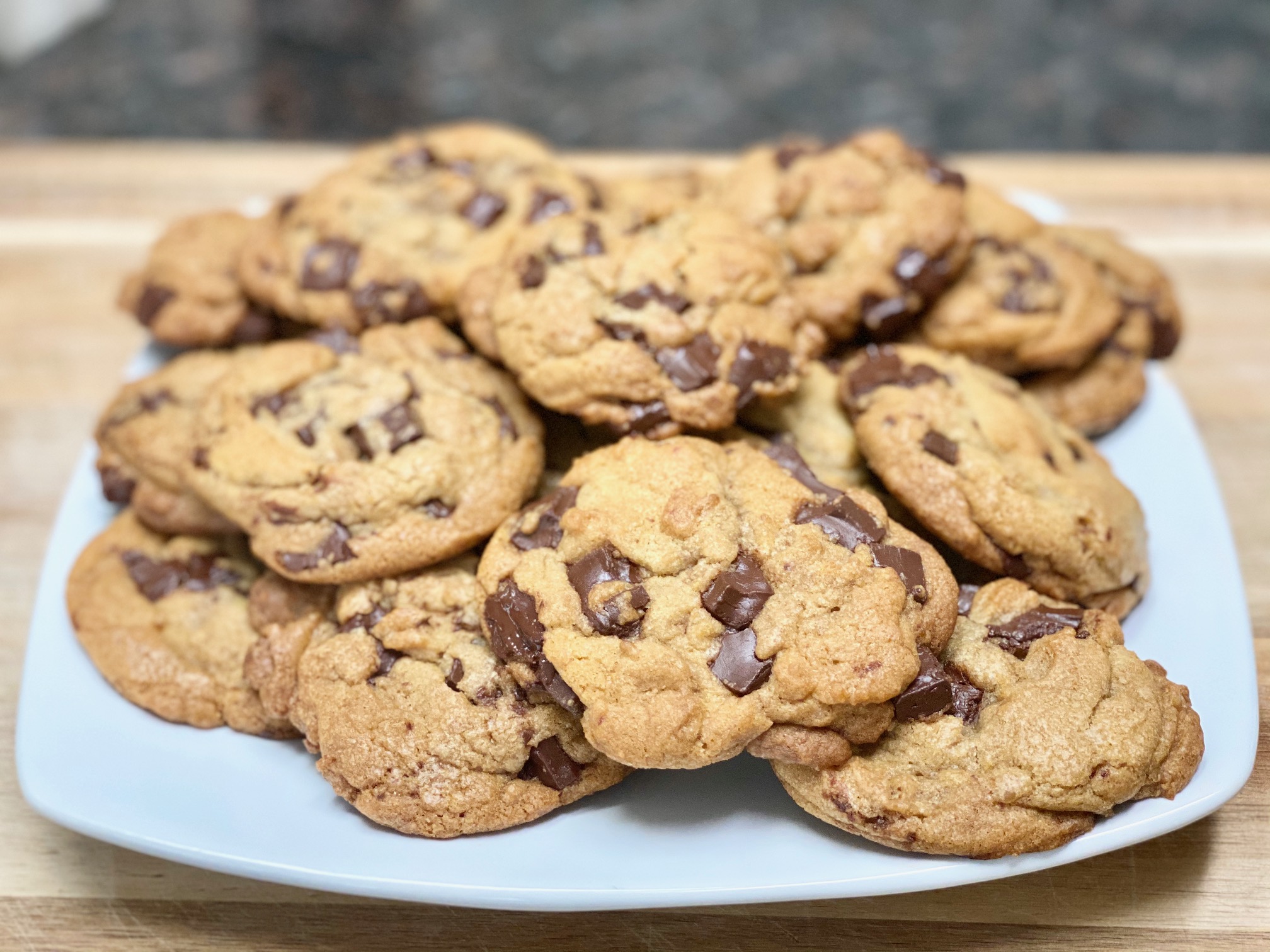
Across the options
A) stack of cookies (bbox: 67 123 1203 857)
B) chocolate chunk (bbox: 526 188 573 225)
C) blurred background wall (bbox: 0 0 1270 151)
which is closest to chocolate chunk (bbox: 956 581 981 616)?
stack of cookies (bbox: 67 123 1203 857)

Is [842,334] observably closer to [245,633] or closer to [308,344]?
[308,344]

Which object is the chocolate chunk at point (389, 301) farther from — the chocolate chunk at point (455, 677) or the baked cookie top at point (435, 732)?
the chocolate chunk at point (455, 677)

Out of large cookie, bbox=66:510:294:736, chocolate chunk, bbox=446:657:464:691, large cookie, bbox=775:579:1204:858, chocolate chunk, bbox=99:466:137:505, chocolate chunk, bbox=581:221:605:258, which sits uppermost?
chocolate chunk, bbox=581:221:605:258

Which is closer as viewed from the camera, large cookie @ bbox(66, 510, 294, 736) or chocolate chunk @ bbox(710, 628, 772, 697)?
chocolate chunk @ bbox(710, 628, 772, 697)

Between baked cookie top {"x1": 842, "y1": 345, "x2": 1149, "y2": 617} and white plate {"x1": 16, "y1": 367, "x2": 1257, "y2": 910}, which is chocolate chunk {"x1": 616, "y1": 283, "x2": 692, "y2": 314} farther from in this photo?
white plate {"x1": 16, "y1": 367, "x2": 1257, "y2": 910}

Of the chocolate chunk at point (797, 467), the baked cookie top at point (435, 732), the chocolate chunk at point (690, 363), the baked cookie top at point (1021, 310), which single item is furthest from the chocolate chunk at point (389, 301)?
the baked cookie top at point (1021, 310)
